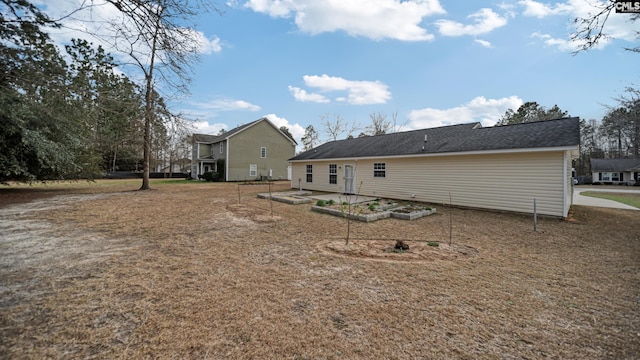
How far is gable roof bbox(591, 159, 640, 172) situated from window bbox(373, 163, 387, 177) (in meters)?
43.6

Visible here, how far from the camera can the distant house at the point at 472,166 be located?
29.2 feet

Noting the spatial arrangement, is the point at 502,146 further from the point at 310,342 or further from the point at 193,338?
the point at 193,338

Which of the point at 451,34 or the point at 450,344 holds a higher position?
→ the point at 451,34

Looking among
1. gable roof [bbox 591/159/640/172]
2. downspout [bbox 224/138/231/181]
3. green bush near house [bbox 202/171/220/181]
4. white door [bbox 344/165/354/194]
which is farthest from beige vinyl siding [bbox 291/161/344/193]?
gable roof [bbox 591/159/640/172]

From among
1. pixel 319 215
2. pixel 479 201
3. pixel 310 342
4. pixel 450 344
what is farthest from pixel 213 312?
pixel 479 201

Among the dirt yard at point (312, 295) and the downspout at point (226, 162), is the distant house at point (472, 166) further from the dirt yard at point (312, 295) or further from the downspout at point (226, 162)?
the downspout at point (226, 162)

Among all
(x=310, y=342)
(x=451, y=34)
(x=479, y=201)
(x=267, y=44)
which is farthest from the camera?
(x=451, y=34)

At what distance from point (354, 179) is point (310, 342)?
13227 mm

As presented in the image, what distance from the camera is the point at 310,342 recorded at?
2375 mm

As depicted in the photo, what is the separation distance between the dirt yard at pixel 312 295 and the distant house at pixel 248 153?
68.1 feet

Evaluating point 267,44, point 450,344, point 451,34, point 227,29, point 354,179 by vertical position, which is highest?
point 451,34

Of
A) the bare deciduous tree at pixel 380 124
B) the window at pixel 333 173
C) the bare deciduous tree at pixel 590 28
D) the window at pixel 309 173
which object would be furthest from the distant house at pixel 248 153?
the bare deciduous tree at pixel 590 28

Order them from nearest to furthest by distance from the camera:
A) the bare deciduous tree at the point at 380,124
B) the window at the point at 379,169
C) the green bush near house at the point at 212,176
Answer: the window at the point at 379,169 → the green bush near house at the point at 212,176 → the bare deciduous tree at the point at 380,124

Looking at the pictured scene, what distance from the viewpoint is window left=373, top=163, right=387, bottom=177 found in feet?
45.6
